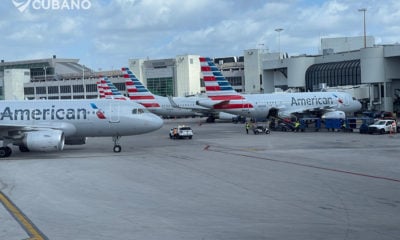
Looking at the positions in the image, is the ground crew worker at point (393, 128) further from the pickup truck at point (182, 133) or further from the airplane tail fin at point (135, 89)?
the airplane tail fin at point (135, 89)

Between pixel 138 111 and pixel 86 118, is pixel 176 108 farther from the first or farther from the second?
pixel 86 118

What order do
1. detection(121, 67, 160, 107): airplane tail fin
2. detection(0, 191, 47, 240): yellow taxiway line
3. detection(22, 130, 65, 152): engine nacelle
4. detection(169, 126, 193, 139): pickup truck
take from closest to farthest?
detection(0, 191, 47, 240): yellow taxiway line
detection(22, 130, 65, 152): engine nacelle
detection(169, 126, 193, 139): pickup truck
detection(121, 67, 160, 107): airplane tail fin

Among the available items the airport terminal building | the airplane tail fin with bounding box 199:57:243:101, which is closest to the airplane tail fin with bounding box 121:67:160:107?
the airplane tail fin with bounding box 199:57:243:101

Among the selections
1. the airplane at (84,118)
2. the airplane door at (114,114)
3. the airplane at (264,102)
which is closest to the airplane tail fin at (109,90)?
the airplane at (264,102)

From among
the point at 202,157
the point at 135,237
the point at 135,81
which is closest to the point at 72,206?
the point at 135,237

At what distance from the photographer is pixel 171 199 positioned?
19.2 metres

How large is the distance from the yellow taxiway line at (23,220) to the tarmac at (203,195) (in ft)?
0.10

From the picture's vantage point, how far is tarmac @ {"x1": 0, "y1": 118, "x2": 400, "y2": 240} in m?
14.6

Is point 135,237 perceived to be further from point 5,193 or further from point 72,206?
point 5,193

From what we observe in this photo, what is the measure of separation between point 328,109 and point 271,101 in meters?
6.88

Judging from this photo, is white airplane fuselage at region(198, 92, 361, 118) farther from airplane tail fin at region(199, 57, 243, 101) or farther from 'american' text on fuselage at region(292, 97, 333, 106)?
airplane tail fin at region(199, 57, 243, 101)

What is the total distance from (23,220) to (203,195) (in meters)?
6.70

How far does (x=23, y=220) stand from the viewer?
16109 mm

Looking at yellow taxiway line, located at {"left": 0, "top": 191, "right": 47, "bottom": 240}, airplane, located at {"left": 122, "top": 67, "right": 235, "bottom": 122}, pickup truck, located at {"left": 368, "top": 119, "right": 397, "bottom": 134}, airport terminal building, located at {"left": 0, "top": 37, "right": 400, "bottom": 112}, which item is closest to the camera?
yellow taxiway line, located at {"left": 0, "top": 191, "right": 47, "bottom": 240}
